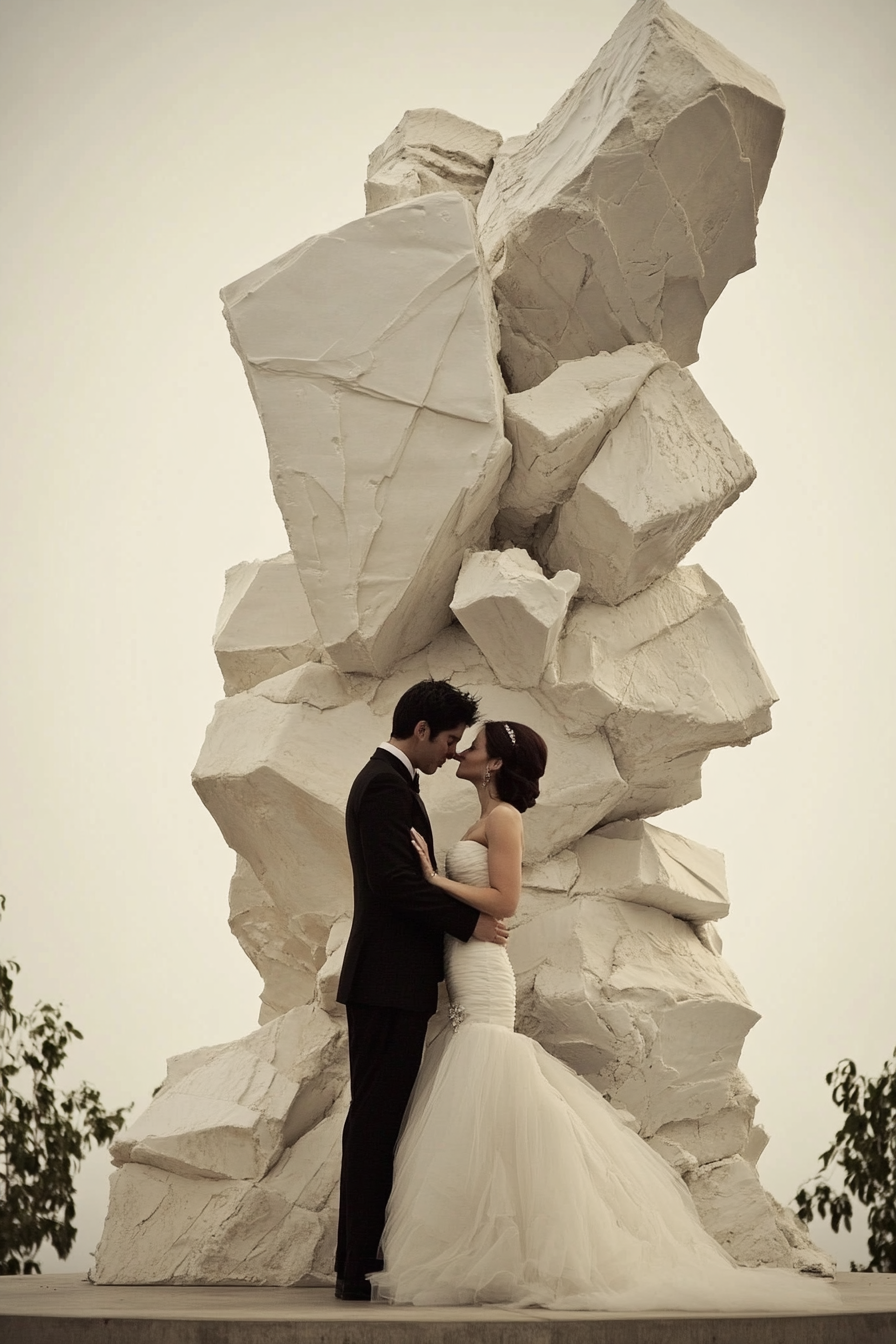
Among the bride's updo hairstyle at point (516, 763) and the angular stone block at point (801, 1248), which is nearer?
the bride's updo hairstyle at point (516, 763)

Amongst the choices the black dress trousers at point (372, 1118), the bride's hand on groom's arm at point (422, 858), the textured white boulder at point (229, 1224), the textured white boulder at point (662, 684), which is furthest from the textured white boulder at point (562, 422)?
the textured white boulder at point (229, 1224)

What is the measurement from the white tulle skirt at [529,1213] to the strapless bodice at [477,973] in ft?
0.19

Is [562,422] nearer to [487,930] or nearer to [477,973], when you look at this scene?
[487,930]

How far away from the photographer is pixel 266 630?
217 inches

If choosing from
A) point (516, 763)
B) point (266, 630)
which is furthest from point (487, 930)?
point (266, 630)

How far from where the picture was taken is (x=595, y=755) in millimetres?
4777

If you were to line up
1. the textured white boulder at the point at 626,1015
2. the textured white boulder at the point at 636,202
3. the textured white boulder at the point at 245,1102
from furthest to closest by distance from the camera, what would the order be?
the textured white boulder at the point at 636,202 < the textured white boulder at the point at 626,1015 < the textured white boulder at the point at 245,1102

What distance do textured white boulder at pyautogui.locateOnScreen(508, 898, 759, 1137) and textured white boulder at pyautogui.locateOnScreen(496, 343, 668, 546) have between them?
1.43 meters

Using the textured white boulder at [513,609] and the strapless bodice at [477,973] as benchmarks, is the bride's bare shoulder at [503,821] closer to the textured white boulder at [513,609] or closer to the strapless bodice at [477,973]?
the strapless bodice at [477,973]

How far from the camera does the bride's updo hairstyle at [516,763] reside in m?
4.18

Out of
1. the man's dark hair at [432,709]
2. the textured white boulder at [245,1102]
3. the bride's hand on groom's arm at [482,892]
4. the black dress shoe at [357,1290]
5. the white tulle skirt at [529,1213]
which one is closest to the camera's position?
the white tulle skirt at [529,1213]

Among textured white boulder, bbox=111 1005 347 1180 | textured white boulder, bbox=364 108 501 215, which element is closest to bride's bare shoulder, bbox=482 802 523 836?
textured white boulder, bbox=111 1005 347 1180

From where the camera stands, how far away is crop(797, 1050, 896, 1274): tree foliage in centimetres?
630

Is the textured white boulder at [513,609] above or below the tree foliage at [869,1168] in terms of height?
above
